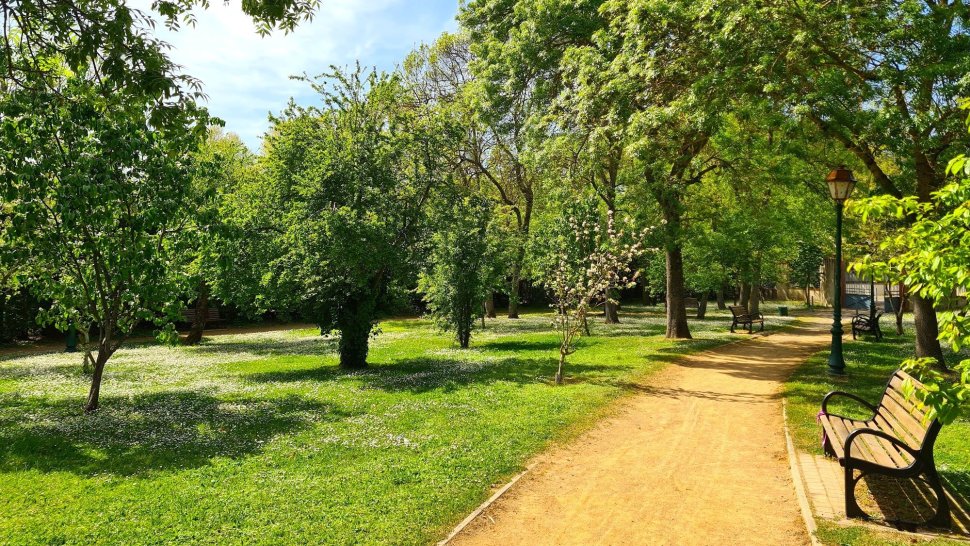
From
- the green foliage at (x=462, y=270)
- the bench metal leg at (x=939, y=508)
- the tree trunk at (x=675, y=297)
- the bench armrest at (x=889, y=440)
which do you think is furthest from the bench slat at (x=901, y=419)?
the green foliage at (x=462, y=270)

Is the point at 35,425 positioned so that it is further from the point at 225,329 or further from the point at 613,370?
the point at 225,329

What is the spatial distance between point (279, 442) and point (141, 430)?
9.26ft

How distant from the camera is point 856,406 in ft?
33.9

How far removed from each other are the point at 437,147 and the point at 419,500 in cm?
1200

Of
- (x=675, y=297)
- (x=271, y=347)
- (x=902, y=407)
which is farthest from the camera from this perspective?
(x=271, y=347)

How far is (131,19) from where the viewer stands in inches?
259

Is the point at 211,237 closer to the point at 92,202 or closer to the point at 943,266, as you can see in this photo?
the point at 92,202

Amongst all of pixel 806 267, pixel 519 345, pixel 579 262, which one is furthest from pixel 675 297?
pixel 806 267

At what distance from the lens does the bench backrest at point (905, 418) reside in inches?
217

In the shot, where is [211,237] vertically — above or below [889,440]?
above

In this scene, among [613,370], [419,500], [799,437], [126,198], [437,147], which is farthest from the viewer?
[437,147]

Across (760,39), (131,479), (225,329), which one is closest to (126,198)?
(131,479)

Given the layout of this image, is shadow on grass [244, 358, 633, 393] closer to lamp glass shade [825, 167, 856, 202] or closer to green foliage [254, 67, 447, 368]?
green foliage [254, 67, 447, 368]

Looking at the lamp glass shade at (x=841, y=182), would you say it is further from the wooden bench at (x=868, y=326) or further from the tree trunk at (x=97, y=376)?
the tree trunk at (x=97, y=376)
